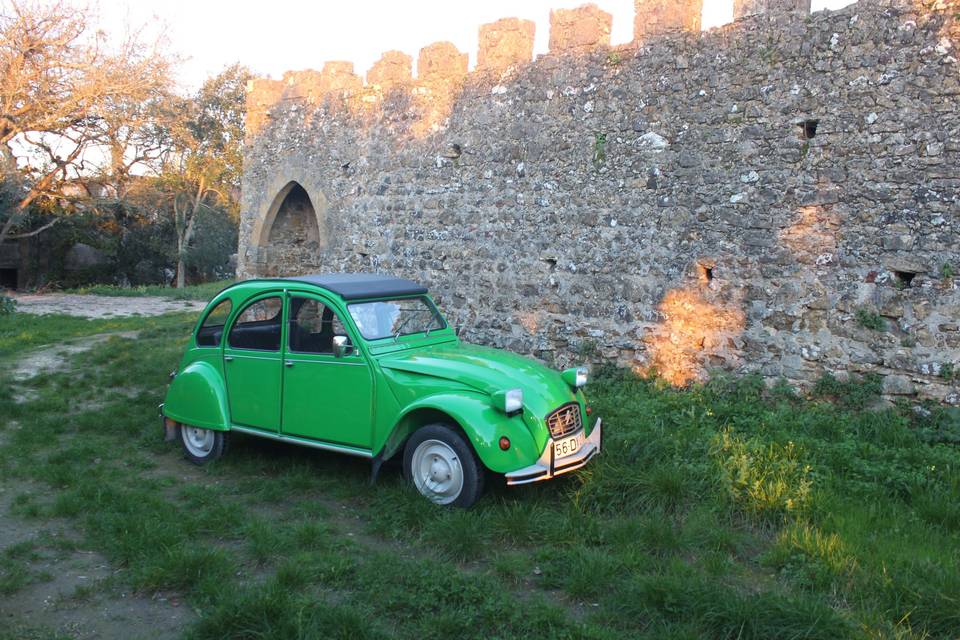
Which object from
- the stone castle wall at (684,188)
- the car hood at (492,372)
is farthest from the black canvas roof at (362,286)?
the stone castle wall at (684,188)

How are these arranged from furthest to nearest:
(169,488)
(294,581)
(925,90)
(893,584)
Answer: (925,90) → (169,488) → (294,581) → (893,584)

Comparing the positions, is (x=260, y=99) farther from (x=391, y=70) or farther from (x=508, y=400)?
(x=508, y=400)

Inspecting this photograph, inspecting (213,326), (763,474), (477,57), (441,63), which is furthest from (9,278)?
(763,474)

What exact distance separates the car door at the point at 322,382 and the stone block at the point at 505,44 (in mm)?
4657

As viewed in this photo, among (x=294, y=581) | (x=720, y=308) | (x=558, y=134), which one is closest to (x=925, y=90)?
(x=720, y=308)

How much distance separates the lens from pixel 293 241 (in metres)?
12.7

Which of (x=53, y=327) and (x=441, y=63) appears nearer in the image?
(x=441, y=63)

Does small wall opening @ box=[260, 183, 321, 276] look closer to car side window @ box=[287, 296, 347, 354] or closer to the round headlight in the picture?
car side window @ box=[287, 296, 347, 354]

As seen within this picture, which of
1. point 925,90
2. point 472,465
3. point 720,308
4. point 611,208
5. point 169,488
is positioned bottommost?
point 169,488

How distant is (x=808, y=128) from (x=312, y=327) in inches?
185

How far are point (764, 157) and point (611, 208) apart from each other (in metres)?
1.67

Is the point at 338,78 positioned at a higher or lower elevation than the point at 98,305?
higher

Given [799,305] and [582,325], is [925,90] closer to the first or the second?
[799,305]

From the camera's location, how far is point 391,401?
17.0ft
